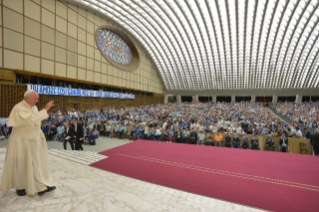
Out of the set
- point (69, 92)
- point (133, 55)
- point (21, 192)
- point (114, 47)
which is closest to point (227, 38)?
point (133, 55)

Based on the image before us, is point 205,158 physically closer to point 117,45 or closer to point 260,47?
point 117,45

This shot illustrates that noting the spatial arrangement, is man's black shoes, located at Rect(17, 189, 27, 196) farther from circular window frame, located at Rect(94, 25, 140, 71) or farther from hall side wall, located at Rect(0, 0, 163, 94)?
circular window frame, located at Rect(94, 25, 140, 71)

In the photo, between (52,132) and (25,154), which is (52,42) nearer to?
(52,132)

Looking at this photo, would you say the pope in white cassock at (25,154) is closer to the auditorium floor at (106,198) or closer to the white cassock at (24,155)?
the white cassock at (24,155)

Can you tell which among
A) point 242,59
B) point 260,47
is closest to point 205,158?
point 260,47

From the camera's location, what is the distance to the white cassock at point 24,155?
287 cm

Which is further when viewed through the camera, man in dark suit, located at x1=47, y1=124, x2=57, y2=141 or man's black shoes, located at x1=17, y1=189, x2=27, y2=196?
man in dark suit, located at x1=47, y1=124, x2=57, y2=141

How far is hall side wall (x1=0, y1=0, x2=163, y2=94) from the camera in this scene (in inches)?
625

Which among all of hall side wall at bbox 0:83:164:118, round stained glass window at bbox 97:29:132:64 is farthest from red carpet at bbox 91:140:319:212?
round stained glass window at bbox 97:29:132:64

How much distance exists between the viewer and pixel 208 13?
2545 centimetres

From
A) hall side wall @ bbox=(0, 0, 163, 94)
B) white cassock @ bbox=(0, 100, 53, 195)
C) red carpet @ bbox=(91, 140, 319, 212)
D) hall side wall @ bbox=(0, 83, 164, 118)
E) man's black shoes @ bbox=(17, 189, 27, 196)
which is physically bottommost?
red carpet @ bbox=(91, 140, 319, 212)

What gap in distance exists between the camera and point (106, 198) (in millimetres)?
3180

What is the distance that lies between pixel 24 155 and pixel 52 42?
69.2 ft

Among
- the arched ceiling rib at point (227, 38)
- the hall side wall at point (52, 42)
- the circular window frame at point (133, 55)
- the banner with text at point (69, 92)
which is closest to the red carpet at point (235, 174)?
the banner with text at point (69, 92)
